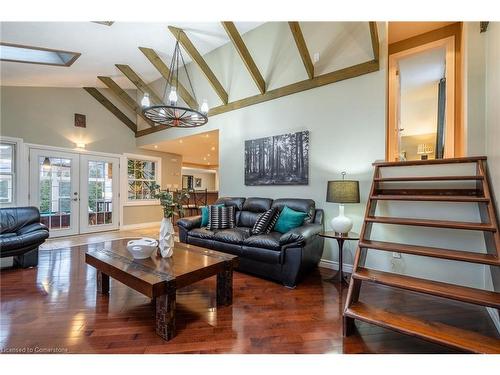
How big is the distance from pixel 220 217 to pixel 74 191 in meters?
4.31

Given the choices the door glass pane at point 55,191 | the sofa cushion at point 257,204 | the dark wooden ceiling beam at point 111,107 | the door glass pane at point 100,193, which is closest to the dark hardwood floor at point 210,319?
the sofa cushion at point 257,204

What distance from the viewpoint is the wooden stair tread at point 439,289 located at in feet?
4.94

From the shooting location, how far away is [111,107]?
21.1ft

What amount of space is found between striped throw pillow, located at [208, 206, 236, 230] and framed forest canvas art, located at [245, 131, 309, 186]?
84cm

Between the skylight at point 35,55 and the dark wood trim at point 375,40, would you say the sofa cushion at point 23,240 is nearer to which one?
the skylight at point 35,55

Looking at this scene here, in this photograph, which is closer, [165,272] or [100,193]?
[165,272]

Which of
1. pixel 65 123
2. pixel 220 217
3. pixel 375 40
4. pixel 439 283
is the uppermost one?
pixel 375 40

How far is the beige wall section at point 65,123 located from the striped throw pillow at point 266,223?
16.5 ft

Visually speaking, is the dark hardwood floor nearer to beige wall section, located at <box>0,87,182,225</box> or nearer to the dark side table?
the dark side table

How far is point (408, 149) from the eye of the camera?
20.1 ft

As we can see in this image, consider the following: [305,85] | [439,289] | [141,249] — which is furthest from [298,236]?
[305,85]

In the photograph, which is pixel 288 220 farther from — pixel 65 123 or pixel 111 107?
pixel 111 107

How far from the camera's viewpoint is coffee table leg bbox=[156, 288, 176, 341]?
67.4 inches
